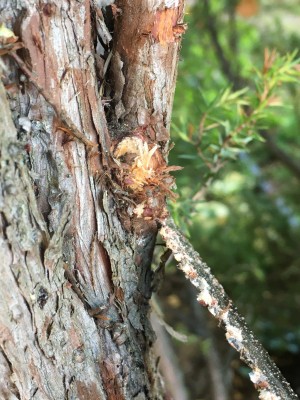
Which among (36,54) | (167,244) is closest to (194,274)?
(167,244)

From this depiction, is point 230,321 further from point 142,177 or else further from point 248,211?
point 248,211

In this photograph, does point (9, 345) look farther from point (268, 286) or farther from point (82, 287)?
point (268, 286)

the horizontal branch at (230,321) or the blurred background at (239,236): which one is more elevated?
the blurred background at (239,236)

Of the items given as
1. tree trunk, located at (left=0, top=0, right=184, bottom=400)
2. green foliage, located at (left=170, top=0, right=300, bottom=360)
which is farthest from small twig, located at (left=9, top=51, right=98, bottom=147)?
green foliage, located at (left=170, top=0, right=300, bottom=360)

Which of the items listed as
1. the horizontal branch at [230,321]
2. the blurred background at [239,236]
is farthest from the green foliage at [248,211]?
the horizontal branch at [230,321]

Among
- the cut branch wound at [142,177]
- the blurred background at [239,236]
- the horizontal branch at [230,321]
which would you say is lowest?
the horizontal branch at [230,321]

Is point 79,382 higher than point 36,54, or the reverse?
point 36,54

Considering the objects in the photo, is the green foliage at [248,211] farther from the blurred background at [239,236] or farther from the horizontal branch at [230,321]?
the horizontal branch at [230,321]

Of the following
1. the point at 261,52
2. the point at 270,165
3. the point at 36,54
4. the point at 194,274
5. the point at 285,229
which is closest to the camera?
the point at 36,54
